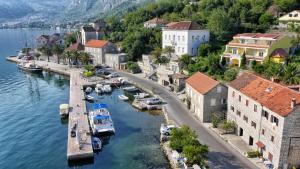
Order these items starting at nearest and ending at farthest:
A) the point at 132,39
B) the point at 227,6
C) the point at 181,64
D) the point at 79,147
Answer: the point at 79,147 → the point at 181,64 → the point at 132,39 → the point at 227,6

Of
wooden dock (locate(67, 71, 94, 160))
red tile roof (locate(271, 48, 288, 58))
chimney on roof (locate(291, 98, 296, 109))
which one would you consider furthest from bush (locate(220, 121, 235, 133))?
red tile roof (locate(271, 48, 288, 58))

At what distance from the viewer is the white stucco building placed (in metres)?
81.3

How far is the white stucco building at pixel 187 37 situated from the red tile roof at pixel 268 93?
3802 cm

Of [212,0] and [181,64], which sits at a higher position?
[212,0]

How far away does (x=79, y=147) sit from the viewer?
133 feet

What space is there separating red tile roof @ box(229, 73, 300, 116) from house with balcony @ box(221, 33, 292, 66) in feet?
70.3

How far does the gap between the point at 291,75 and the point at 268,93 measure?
58.8 feet

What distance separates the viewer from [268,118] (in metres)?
34.6

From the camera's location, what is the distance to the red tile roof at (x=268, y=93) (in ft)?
108

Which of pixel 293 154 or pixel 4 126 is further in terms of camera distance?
pixel 4 126

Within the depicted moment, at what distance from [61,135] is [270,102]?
32.9 metres

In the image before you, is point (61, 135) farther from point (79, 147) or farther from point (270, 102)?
point (270, 102)

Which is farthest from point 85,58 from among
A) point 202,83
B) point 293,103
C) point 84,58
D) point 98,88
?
point 293,103

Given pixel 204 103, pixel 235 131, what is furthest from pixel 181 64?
pixel 235 131
